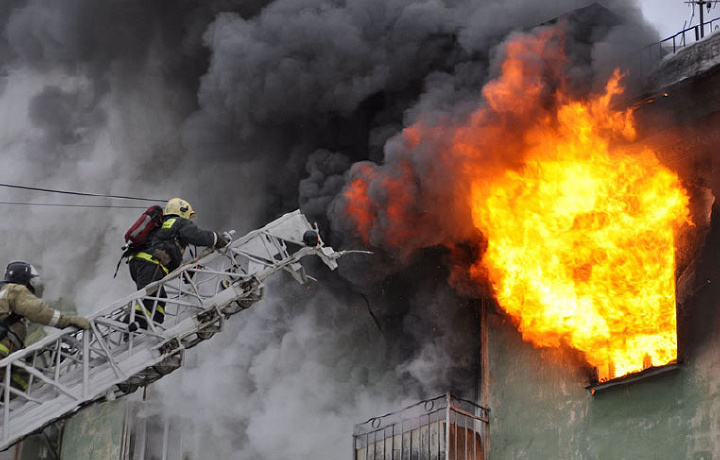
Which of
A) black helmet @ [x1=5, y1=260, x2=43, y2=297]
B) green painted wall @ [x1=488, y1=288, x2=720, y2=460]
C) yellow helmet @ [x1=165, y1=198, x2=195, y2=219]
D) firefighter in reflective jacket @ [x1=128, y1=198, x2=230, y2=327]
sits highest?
yellow helmet @ [x1=165, y1=198, x2=195, y2=219]

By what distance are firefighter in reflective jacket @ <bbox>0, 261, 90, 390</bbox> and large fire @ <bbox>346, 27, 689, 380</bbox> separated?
18.7ft

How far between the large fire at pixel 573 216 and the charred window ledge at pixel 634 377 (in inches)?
11.1

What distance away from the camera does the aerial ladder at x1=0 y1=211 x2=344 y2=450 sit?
1272cm

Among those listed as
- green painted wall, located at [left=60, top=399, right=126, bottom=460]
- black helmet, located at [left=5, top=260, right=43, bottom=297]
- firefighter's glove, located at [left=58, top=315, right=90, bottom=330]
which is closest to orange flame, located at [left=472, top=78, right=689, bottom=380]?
firefighter's glove, located at [left=58, top=315, right=90, bottom=330]

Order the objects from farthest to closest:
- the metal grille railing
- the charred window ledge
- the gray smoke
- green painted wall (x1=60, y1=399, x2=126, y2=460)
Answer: green painted wall (x1=60, y1=399, x2=126, y2=460) → the gray smoke → the metal grille railing → the charred window ledge

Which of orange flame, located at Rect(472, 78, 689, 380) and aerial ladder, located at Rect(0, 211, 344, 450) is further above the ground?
orange flame, located at Rect(472, 78, 689, 380)

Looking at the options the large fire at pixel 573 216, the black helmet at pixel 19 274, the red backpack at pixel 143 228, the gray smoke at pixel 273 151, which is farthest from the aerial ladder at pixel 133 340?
the large fire at pixel 573 216

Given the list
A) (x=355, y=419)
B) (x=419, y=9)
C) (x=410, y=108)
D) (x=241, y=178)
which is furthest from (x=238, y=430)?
(x=419, y=9)

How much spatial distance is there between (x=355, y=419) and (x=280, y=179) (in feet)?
13.3

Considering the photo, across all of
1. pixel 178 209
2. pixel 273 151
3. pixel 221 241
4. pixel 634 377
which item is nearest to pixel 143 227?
pixel 178 209

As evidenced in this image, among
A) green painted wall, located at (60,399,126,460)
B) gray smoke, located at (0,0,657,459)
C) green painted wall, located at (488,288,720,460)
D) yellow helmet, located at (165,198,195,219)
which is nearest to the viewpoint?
green painted wall, located at (488,288,720,460)

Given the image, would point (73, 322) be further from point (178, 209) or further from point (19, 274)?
point (178, 209)

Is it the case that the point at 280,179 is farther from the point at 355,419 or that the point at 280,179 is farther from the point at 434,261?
the point at 355,419

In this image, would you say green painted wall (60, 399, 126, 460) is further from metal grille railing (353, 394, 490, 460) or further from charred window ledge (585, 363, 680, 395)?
charred window ledge (585, 363, 680, 395)
